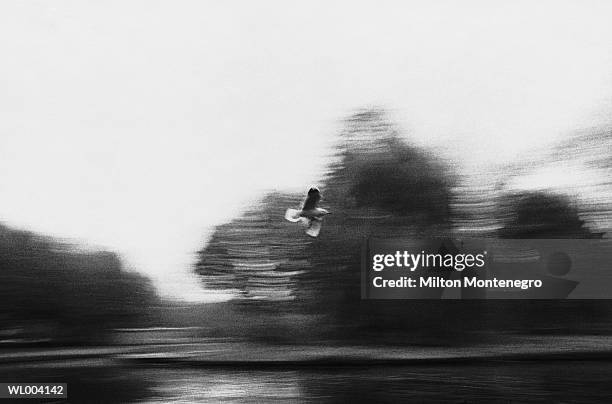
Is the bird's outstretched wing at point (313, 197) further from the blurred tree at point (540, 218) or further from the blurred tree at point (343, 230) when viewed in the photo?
the blurred tree at point (540, 218)

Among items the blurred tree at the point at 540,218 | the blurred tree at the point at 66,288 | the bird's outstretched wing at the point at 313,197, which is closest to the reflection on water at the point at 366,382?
the blurred tree at the point at 66,288

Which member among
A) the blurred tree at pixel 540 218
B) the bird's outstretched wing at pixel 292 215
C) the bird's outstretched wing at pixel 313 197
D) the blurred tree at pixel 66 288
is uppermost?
the bird's outstretched wing at pixel 313 197

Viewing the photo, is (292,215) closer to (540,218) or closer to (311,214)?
(311,214)

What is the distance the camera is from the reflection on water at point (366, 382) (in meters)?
1.76

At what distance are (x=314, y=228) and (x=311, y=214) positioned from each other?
47 millimetres

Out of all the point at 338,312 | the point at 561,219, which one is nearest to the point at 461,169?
the point at 561,219

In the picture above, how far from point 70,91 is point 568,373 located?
1.90 m

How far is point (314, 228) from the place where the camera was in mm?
1716

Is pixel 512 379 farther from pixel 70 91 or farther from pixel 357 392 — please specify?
pixel 70 91

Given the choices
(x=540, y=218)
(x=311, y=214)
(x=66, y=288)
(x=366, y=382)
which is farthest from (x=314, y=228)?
(x=66, y=288)

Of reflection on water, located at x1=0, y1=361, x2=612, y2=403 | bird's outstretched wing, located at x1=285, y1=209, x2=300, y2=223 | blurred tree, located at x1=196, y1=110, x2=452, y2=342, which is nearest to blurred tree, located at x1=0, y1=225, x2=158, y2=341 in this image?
reflection on water, located at x1=0, y1=361, x2=612, y2=403

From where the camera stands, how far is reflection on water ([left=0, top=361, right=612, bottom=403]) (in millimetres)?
1757

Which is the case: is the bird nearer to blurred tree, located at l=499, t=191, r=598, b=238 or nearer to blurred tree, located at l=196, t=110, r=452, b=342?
blurred tree, located at l=196, t=110, r=452, b=342

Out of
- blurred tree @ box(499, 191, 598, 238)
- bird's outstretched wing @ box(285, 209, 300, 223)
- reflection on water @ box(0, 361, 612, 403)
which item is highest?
bird's outstretched wing @ box(285, 209, 300, 223)
